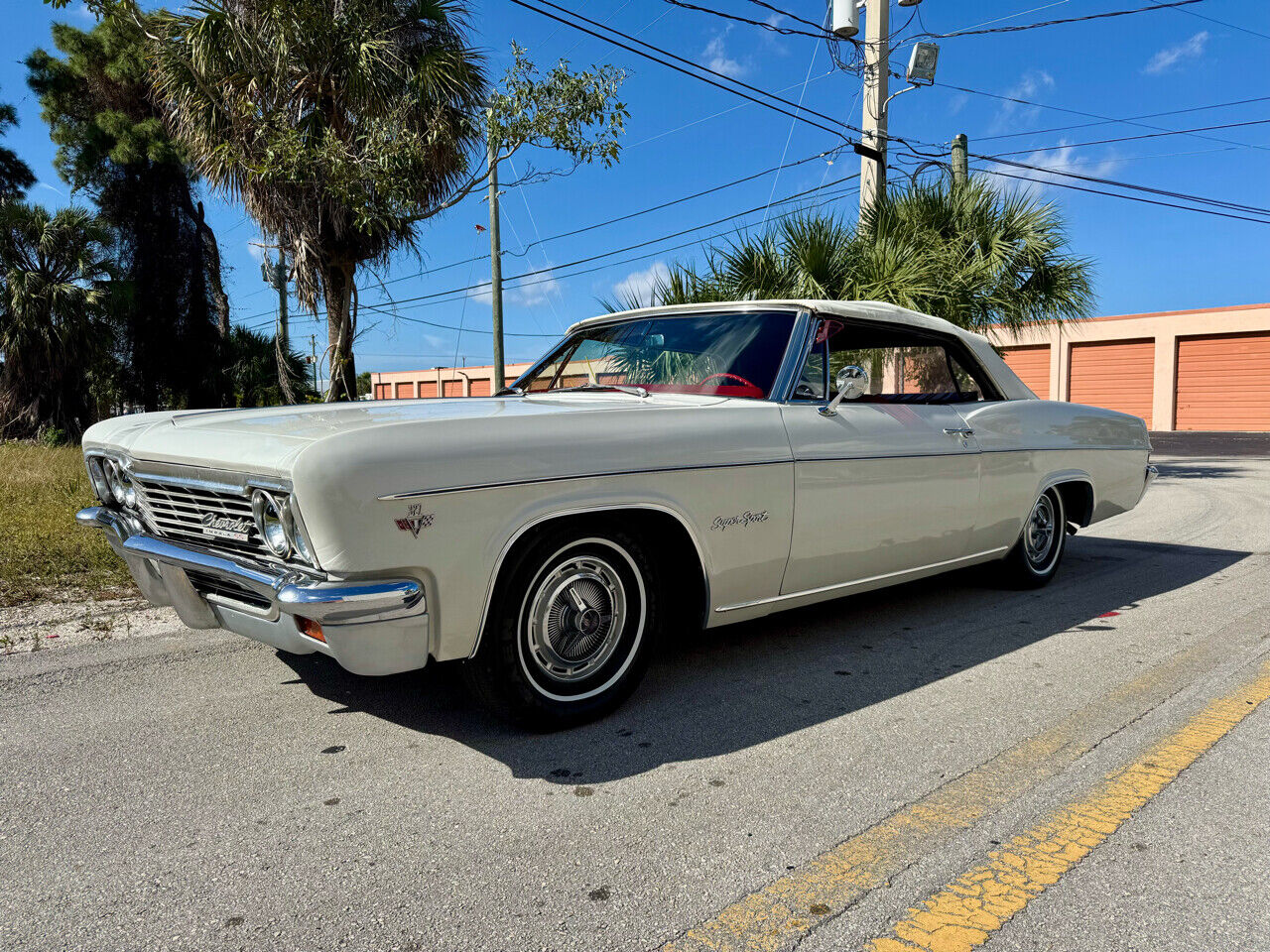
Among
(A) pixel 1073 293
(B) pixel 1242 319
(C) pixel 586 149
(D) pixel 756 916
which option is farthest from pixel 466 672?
(B) pixel 1242 319

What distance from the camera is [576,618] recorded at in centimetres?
304

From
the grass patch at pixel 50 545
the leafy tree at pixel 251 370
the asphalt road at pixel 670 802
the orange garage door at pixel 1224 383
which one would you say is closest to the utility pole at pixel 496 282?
the leafy tree at pixel 251 370

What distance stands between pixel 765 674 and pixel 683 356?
1.38m

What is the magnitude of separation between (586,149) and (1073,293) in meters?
6.34

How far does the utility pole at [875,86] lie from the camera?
13.0m

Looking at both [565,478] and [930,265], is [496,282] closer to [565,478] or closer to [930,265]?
[930,265]

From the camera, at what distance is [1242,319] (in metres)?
27.9

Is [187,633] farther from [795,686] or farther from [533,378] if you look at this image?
[795,686]

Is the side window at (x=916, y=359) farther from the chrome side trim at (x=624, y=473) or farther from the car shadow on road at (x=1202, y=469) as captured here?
the car shadow on road at (x=1202, y=469)

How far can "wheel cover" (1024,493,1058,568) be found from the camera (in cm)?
525

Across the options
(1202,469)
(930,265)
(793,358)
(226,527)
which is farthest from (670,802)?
(1202,469)

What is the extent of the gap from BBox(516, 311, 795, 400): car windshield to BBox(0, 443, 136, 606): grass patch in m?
2.79

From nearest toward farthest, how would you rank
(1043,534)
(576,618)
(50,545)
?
1. (576,618)
2. (1043,534)
3. (50,545)

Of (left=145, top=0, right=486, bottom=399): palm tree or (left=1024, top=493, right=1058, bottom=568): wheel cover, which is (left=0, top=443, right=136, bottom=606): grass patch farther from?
(left=1024, top=493, right=1058, bottom=568): wheel cover
